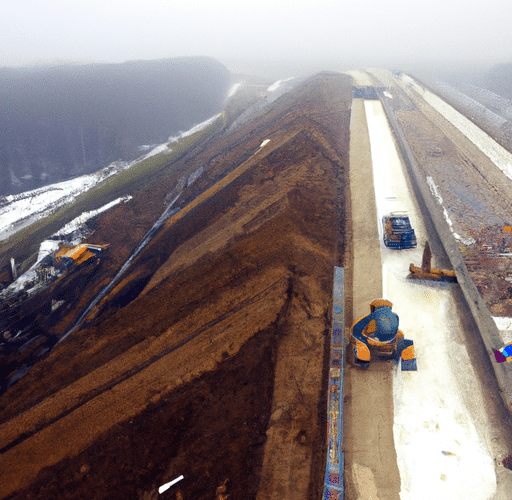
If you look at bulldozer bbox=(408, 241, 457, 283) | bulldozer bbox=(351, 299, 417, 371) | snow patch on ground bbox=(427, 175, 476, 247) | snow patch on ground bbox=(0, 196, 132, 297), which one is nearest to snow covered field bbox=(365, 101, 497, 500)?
bulldozer bbox=(408, 241, 457, 283)

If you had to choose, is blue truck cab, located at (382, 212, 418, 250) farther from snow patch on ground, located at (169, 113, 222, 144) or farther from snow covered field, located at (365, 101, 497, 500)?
snow patch on ground, located at (169, 113, 222, 144)

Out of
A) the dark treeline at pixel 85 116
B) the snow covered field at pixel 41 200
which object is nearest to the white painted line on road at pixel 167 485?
the snow covered field at pixel 41 200

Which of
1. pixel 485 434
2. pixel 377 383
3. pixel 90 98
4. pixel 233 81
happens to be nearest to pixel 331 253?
pixel 377 383

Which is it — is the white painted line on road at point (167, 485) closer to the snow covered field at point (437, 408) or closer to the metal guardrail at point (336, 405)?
the metal guardrail at point (336, 405)

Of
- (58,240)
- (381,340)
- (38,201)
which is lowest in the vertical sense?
(38,201)

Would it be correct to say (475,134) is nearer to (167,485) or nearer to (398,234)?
(398,234)

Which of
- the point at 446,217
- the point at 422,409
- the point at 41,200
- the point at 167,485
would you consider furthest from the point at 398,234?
the point at 41,200
